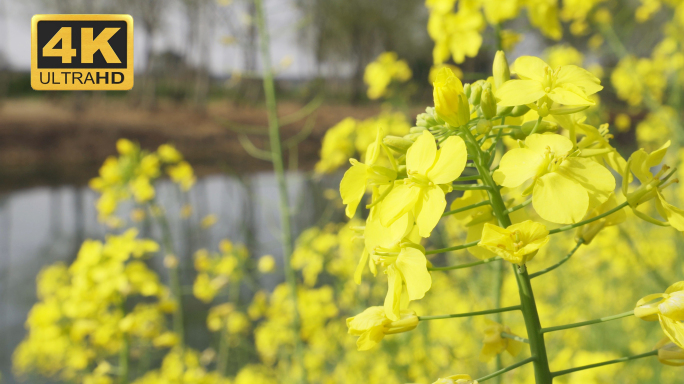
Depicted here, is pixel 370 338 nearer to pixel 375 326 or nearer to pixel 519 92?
pixel 375 326

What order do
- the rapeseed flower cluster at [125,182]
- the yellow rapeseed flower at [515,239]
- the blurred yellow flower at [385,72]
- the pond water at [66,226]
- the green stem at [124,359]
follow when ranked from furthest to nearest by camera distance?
1. the pond water at [66,226]
2. the blurred yellow flower at [385,72]
3. the rapeseed flower cluster at [125,182]
4. the green stem at [124,359]
5. the yellow rapeseed flower at [515,239]

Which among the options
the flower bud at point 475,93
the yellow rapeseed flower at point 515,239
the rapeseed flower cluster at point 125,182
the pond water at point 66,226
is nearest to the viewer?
the yellow rapeseed flower at point 515,239

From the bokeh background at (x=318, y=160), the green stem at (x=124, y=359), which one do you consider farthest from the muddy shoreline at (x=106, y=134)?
the green stem at (x=124, y=359)

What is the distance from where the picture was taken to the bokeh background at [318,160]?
53.4 inches

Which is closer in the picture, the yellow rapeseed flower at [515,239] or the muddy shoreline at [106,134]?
the yellow rapeseed flower at [515,239]

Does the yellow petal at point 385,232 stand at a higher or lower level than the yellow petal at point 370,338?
higher

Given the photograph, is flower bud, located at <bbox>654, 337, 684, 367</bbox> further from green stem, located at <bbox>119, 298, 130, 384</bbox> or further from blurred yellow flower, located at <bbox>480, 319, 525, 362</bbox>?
green stem, located at <bbox>119, 298, 130, 384</bbox>

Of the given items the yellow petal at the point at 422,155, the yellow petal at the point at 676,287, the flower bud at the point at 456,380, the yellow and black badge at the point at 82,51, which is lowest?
the flower bud at the point at 456,380

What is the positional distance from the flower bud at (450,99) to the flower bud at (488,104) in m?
0.02

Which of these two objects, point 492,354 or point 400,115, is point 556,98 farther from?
point 400,115

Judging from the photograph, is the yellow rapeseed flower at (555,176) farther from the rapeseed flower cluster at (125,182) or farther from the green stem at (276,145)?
the rapeseed flower cluster at (125,182)

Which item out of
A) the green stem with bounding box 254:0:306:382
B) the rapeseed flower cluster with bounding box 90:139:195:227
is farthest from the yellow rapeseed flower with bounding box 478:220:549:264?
the rapeseed flower cluster with bounding box 90:139:195:227

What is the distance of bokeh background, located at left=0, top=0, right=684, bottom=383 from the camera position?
136 cm

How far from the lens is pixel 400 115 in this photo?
182 centimetres
